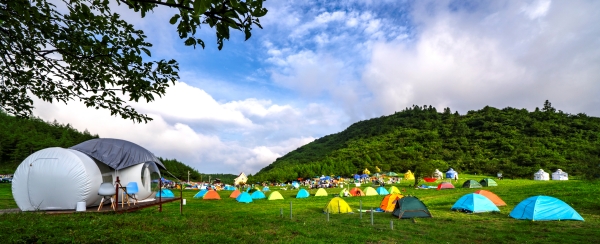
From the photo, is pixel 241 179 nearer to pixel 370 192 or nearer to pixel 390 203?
pixel 370 192

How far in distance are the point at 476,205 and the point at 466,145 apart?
89.2 m

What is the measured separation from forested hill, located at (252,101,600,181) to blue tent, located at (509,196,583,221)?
30.8m

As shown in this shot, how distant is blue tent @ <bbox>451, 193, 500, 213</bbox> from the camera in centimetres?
2064

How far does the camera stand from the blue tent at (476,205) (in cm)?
2064

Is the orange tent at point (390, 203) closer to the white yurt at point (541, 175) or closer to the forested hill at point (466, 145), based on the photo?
the forested hill at point (466, 145)

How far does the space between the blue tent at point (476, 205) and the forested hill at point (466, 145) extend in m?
27.0

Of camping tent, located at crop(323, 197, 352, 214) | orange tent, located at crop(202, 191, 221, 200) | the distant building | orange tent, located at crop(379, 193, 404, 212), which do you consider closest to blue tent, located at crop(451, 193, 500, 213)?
orange tent, located at crop(379, 193, 404, 212)

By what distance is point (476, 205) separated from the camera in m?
20.9

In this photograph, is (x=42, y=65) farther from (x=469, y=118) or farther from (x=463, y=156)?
(x=469, y=118)

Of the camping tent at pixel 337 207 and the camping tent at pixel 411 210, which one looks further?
the camping tent at pixel 337 207

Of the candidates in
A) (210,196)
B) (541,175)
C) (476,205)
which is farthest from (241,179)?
(476,205)

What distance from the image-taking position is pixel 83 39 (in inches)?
200

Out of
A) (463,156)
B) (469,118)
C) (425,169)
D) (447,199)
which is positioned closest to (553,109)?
(469,118)

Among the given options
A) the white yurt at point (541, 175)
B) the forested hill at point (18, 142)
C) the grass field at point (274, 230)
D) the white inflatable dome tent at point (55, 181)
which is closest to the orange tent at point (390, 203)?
the grass field at point (274, 230)
